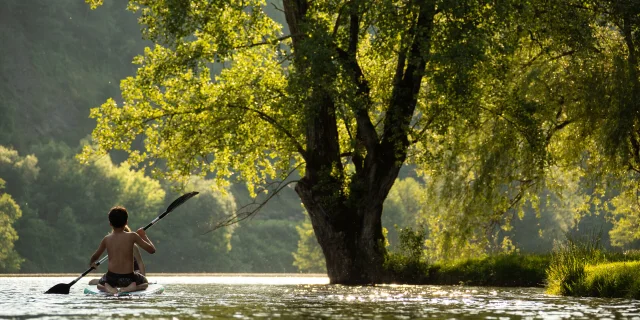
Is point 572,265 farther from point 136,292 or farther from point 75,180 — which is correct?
→ point 75,180

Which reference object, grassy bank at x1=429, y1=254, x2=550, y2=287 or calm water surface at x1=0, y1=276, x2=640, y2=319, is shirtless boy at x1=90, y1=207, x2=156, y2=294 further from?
grassy bank at x1=429, y1=254, x2=550, y2=287

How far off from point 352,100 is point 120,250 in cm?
706

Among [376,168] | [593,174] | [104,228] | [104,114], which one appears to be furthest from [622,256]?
[104,228]

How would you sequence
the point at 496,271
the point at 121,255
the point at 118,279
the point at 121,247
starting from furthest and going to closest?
the point at 496,271 → the point at 118,279 → the point at 121,255 → the point at 121,247

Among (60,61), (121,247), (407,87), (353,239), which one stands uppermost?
(60,61)

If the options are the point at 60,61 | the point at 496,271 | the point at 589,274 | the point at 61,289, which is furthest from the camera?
the point at 60,61

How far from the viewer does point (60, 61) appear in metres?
112

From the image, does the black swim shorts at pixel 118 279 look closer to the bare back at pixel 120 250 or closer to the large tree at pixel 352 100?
the bare back at pixel 120 250

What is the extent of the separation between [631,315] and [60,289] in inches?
404

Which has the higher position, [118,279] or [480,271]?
[480,271]

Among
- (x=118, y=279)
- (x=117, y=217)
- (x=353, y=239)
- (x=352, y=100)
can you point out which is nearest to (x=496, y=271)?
(x=353, y=239)

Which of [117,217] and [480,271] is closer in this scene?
[117,217]

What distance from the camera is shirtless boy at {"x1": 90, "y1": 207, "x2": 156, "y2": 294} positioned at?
17.4 m

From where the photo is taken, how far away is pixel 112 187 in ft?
254
